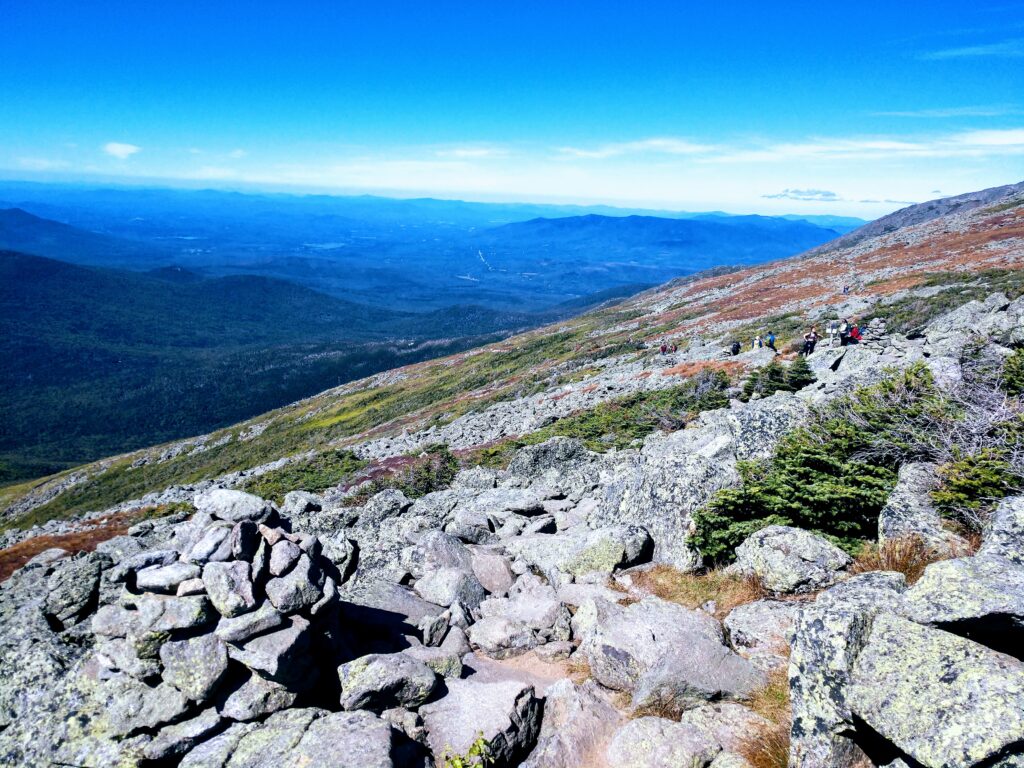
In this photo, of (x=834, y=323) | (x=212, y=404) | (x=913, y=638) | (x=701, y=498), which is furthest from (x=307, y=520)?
(x=212, y=404)

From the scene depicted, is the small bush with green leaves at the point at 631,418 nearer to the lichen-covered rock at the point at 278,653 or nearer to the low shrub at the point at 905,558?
the low shrub at the point at 905,558

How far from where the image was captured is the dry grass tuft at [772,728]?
6332mm

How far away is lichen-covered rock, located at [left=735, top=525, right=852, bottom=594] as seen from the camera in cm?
915

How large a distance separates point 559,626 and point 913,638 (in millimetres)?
6336

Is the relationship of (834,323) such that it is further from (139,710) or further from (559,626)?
(139,710)

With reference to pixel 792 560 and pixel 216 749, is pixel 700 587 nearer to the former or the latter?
pixel 792 560

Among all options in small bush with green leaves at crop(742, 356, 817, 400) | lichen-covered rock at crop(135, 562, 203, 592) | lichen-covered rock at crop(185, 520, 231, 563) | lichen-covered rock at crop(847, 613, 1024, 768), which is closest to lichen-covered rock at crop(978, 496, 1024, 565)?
lichen-covered rock at crop(847, 613, 1024, 768)

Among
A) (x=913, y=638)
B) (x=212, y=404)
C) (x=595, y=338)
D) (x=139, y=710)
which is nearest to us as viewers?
(x=913, y=638)

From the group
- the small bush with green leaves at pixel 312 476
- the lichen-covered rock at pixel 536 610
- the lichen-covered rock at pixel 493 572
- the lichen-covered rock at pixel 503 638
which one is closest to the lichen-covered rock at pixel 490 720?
the lichen-covered rock at pixel 503 638

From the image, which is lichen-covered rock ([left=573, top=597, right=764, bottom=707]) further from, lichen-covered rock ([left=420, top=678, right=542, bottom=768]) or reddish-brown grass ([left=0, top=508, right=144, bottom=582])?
reddish-brown grass ([left=0, top=508, right=144, bottom=582])

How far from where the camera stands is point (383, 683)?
8.41 m

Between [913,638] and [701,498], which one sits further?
[701,498]

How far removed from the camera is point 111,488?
266 feet

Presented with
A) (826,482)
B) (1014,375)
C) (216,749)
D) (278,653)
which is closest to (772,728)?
(826,482)
